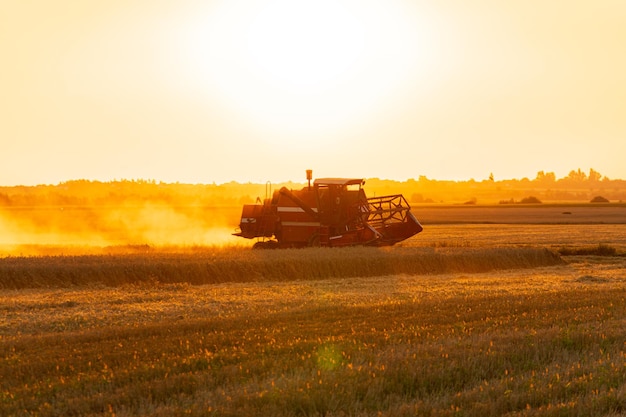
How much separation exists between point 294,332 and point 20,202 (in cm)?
11034

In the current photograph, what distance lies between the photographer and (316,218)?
95.4 feet

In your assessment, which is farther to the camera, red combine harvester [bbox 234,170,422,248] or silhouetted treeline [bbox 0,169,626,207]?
silhouetted treeline [bbox 0,169,626,207]

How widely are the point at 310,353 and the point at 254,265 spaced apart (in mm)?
13755

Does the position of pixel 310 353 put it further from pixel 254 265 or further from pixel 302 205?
pixel 302 205

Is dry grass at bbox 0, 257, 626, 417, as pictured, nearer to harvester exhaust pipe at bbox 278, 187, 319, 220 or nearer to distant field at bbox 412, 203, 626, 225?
harvester exhaust pipe at bbox 278, 187, 319, 220

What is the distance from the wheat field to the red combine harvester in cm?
888

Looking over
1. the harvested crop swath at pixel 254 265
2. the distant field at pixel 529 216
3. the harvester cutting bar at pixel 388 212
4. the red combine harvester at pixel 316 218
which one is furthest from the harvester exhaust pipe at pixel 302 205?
the distant field at pixel 529 216

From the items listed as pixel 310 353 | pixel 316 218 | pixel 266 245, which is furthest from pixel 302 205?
pixel 310 353

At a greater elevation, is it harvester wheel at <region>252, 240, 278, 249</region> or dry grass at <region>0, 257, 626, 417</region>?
harvester wheel at <region>252, 240, 278, 249</region>

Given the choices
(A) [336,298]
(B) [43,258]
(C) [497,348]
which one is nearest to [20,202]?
(B) [43,258]

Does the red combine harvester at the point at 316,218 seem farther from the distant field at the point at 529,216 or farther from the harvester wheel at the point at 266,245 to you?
the distant field at the point at 529,216

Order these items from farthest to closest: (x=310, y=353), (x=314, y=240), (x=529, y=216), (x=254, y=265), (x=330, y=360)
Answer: (x=529, y=216), (x=314, y=240), (x=254, y=265), (x=310, y=353), (x=330, y=360)

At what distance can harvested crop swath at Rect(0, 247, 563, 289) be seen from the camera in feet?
70.5

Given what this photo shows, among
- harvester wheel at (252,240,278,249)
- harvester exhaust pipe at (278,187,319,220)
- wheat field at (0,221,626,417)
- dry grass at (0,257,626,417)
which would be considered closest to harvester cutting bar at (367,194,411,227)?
harvester exhaust pipe at (278,187,319,220)
